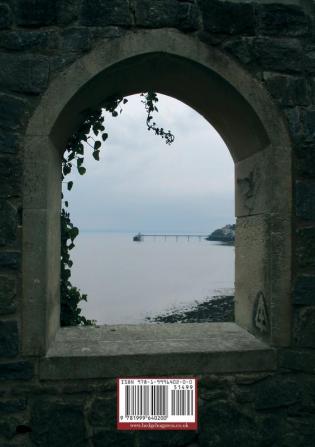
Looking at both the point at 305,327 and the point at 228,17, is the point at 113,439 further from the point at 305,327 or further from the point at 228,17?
the point at 228,17

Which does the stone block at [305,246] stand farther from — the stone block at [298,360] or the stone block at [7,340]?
the stone block at [7,340]

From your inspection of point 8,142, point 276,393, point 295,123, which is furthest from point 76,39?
point 276,393

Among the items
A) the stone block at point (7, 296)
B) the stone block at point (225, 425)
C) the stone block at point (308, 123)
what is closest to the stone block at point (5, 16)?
the stone block at point (7, 296)

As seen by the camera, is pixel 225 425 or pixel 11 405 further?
pixel 225 425

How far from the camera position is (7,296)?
8.61 ft

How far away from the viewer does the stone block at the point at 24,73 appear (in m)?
2.64

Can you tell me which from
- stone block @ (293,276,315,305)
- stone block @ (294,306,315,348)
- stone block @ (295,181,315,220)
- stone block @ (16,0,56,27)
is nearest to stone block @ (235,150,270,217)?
stone block @ (295,181,315,220)

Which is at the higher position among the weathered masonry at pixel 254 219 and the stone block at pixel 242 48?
the stone block at pixel 242 48

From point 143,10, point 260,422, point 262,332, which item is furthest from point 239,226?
point 143,10

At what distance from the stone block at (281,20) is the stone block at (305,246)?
3.84ft

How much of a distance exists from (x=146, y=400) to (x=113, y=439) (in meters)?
0.27

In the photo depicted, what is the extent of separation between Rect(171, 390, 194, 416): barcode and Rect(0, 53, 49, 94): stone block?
6.09 feet

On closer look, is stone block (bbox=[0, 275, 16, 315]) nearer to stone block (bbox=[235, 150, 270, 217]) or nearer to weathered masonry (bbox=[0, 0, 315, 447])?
weathered masonry (bbox=[0, 0, 315, 447])

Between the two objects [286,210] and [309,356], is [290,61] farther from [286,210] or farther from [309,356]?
[309,356]
